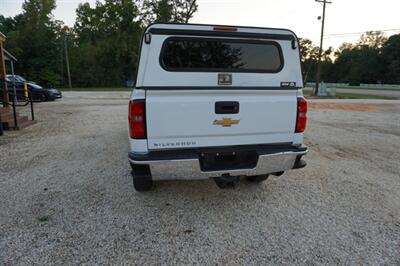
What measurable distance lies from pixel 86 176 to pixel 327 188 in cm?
359

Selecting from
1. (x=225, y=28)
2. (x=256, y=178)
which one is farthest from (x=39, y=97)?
(x=225, y=28)

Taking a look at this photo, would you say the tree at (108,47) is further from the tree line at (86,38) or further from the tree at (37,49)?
the tree at (37,49)

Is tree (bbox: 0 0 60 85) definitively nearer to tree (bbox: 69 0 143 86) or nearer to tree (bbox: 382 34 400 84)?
tree (bbox: 69 0 143 86)

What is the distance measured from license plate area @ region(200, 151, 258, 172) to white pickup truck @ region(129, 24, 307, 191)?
11mm

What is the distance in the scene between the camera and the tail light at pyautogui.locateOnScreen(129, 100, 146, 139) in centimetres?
231

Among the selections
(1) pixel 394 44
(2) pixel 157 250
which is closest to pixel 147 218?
(2) pixel 157 250

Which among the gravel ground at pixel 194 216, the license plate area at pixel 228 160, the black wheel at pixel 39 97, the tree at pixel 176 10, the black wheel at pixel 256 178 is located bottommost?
the gravel ground at pixel 194 216

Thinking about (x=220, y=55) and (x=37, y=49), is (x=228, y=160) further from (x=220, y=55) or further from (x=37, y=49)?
(x=37, y=49)

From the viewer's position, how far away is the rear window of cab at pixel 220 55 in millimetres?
2465

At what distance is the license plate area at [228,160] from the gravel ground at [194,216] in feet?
1.95

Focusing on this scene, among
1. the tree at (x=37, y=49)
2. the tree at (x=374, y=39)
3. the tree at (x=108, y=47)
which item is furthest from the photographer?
the tree at (x=374, y=39)

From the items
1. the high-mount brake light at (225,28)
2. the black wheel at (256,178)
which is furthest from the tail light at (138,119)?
the black wheel at (256,178)

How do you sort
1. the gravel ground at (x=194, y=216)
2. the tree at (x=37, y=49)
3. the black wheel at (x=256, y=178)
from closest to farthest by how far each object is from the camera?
1. the gravel ground at (x=194, y=216)
2. the black wheel at (x=256, y=178)
3. the tree at (x=37, y=49)

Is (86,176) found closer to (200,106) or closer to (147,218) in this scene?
(147,218)
